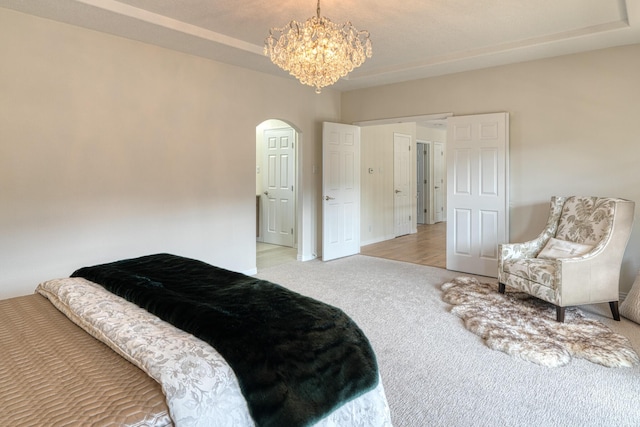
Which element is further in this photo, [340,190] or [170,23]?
[340,190]

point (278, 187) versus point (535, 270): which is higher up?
point (278, 187)

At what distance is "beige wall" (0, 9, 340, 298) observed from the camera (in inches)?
124

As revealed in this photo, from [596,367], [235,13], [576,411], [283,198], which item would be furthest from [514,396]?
[283,198]

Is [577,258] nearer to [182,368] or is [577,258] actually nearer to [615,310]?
[615,310]

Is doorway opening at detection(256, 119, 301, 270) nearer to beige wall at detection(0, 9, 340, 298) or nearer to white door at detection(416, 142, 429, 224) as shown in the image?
beige wall at detection(0, 9, 340, 298)

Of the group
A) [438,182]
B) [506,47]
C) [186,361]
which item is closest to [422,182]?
[438,182]

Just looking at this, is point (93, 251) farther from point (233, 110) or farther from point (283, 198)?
point (283, 198)

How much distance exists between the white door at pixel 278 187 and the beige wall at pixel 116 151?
1.67 meters

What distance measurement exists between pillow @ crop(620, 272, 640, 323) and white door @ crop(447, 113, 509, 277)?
1.38 meters

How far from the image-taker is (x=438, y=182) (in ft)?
33.2

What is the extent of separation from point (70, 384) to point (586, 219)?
13.6 feet

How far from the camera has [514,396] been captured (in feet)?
7.27

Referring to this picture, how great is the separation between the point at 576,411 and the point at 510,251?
6.30 feet

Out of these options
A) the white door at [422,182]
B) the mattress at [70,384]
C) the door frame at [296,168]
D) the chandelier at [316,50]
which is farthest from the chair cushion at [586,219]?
the white door at [422,182]
